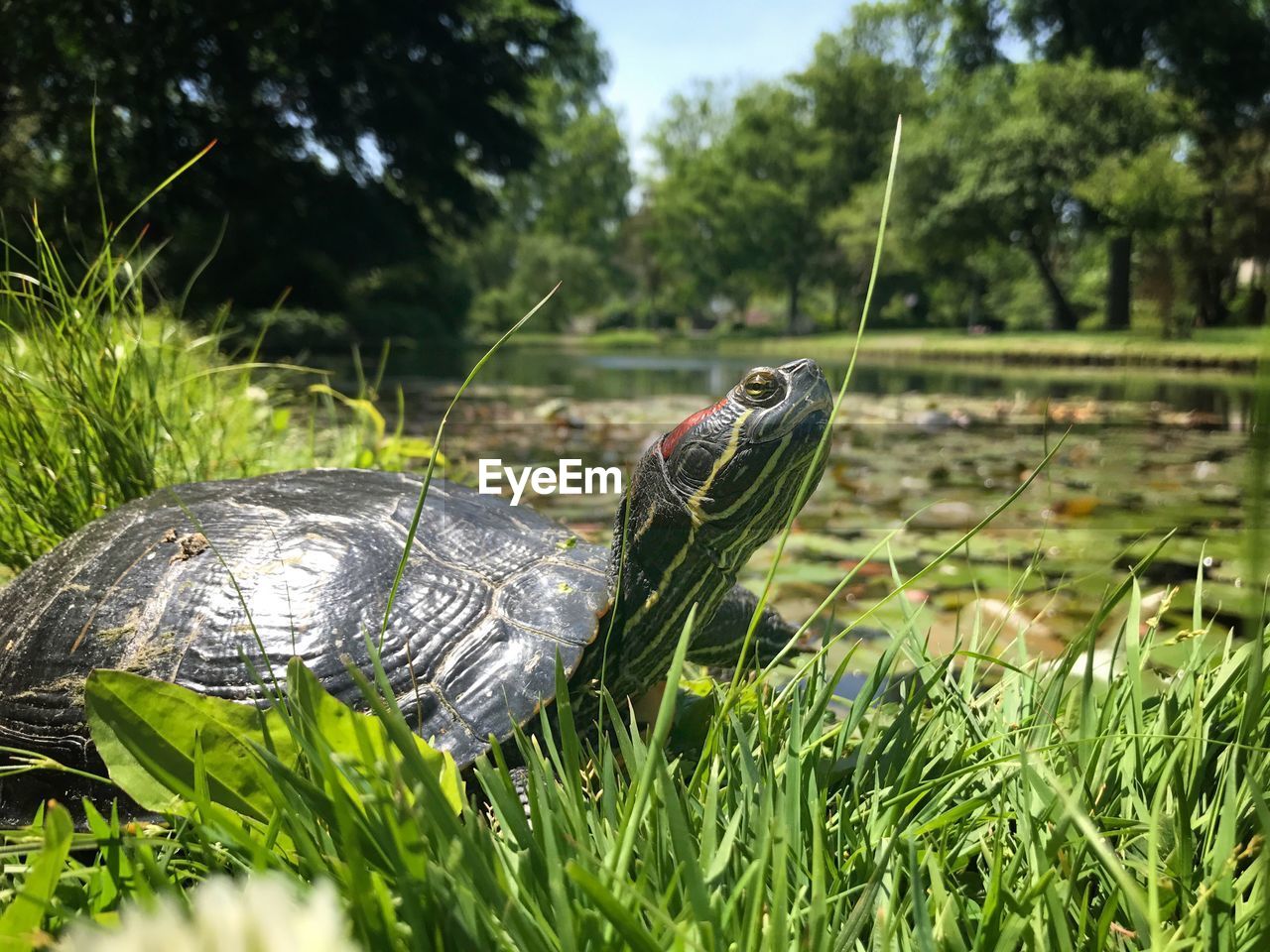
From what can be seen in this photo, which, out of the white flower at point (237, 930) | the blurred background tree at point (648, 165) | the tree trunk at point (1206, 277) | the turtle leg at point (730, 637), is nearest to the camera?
the white flower at point (237, 930)

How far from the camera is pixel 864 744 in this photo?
765 millimetres

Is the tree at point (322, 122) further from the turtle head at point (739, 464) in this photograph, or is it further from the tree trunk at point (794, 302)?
the tree trunk at point (794, 302)

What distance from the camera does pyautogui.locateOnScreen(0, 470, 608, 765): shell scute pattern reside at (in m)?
0.94

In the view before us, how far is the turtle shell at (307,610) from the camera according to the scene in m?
0.94

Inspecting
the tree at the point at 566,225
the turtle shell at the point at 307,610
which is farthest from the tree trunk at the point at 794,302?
the turtle shell at the point at 307,610

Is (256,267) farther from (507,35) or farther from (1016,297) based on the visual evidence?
(1016,297)

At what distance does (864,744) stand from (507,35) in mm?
10707

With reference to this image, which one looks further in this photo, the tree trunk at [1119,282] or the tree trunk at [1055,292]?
the tree trunk at [1119,282]

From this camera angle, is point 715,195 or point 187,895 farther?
point 715,195

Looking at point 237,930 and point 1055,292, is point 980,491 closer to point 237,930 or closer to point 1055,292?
point 237,930

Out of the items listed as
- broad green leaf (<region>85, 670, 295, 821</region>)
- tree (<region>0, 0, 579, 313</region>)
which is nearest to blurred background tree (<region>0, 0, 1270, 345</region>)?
tree (<region>0, 0, 579, 313</region>)

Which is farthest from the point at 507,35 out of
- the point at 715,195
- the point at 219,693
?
the point at 715,195

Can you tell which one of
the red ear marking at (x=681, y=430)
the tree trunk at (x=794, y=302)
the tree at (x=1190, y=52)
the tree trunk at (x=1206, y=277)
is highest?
the tree at (x=1190, y=52)

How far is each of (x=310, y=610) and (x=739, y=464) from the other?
1.81 ft
